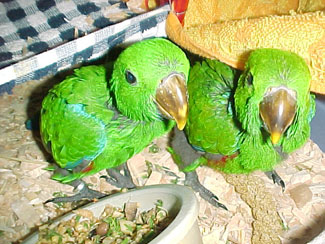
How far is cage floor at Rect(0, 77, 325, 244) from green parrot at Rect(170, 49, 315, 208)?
7 centimetres

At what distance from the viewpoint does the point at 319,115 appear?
1645mm

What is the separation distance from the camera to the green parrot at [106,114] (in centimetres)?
103

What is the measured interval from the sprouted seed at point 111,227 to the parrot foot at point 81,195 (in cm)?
32

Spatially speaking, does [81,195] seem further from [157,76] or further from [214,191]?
[157,76]

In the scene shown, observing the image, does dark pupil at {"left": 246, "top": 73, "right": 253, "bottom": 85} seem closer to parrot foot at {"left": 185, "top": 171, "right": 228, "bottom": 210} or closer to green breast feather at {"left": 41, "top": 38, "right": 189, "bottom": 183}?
green breast feather at {"left": 41, "top": 38, "right": 189, "bottom": 183}

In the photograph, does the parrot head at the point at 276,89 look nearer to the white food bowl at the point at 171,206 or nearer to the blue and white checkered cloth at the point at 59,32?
the white food bowl at the point at 171,206

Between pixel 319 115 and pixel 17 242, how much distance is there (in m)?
1.23

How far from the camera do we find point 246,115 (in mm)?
1105

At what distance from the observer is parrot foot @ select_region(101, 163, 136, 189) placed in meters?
1.56

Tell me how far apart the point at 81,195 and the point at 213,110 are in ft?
1.97

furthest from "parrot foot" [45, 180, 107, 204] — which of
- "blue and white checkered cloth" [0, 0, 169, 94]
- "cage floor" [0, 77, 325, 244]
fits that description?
"blue and white checkered cloth" [0, 0, 169, 94]

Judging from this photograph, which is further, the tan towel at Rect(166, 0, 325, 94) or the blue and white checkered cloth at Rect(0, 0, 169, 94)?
the blue and white checkered cloth at Rect(0, 0, 169, 94)

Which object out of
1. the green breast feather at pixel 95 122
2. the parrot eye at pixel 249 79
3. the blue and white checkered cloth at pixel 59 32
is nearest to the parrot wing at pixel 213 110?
the green breast feather at pixel 95 122

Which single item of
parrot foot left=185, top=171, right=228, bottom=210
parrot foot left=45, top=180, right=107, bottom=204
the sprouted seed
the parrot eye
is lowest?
parrot foot left=185, top=171, right=228, bottom=210
